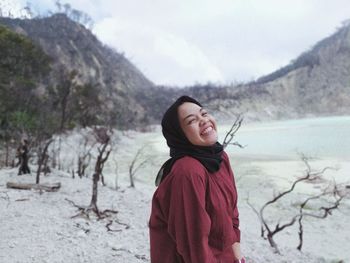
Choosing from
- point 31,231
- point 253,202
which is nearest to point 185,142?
point 31,231

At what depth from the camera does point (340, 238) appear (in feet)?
26.4

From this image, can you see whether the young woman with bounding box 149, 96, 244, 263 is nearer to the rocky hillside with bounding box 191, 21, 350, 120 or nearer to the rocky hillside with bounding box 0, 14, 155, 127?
the rocky hillside with bounding box 0, 14, 155, 127

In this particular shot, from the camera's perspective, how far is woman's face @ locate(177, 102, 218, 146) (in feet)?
5.16

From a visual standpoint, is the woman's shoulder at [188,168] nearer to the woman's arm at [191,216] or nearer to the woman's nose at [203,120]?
the woman's arm at [191,216]

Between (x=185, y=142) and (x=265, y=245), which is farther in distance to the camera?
(x=265, y=245)

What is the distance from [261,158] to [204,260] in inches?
716

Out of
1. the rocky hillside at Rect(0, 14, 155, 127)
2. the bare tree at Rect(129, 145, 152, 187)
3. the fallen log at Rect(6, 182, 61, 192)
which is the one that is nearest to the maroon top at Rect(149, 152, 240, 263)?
the fallen log at Rect(6, 182, 61, 192)

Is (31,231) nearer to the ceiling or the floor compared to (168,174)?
nearer to the floor

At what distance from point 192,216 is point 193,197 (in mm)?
76

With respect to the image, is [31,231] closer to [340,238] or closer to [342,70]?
[340,238]

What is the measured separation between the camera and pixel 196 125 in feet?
5.20

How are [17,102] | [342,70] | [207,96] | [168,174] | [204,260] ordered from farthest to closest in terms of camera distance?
[207,96], [342,70], [17,102], [168,174], [204,260]

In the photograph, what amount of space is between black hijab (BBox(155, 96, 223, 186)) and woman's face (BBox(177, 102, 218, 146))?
0.02 metres

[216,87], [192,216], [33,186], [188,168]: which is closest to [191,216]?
[192,216]
